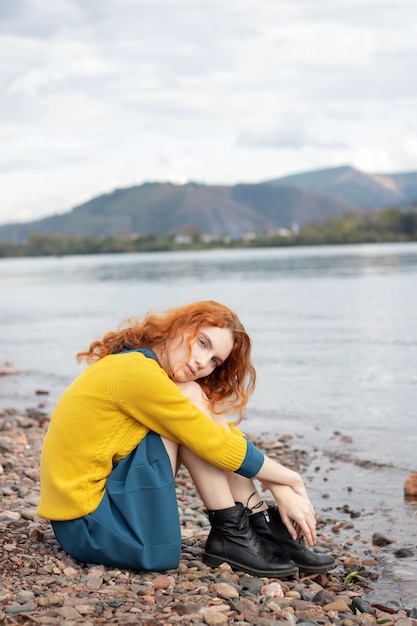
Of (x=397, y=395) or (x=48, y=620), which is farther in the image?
(x=397, y=395)

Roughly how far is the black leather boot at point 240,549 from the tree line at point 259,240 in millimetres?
134009

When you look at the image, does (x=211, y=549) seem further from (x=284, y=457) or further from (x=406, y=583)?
(x=284, y=457)

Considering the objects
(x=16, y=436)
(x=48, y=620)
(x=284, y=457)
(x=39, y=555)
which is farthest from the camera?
(x=16, y=436)

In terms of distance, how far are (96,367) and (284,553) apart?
5.00 ft

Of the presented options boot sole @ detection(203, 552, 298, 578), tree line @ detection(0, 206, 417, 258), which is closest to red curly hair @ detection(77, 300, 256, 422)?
boot sole @ detection(203, 552, 298, 578)

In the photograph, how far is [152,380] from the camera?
Result: 410 centimetres

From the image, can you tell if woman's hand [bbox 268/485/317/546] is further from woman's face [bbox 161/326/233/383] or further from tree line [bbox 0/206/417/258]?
tree line [bbox 0/206/417/258]

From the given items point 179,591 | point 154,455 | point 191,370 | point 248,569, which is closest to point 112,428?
point 154,455

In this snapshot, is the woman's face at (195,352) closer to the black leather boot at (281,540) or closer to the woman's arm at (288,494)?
the woman's arm at (288,494)

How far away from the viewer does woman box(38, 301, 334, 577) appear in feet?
13.6

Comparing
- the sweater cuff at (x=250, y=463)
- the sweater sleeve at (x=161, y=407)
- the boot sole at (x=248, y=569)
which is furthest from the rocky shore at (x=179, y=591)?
the sweater sleeve at (x=161, y=407)

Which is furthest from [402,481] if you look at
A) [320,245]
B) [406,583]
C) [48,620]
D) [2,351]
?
[320,245]

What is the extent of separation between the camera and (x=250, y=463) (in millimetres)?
4305

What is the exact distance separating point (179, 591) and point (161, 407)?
0.92 m
